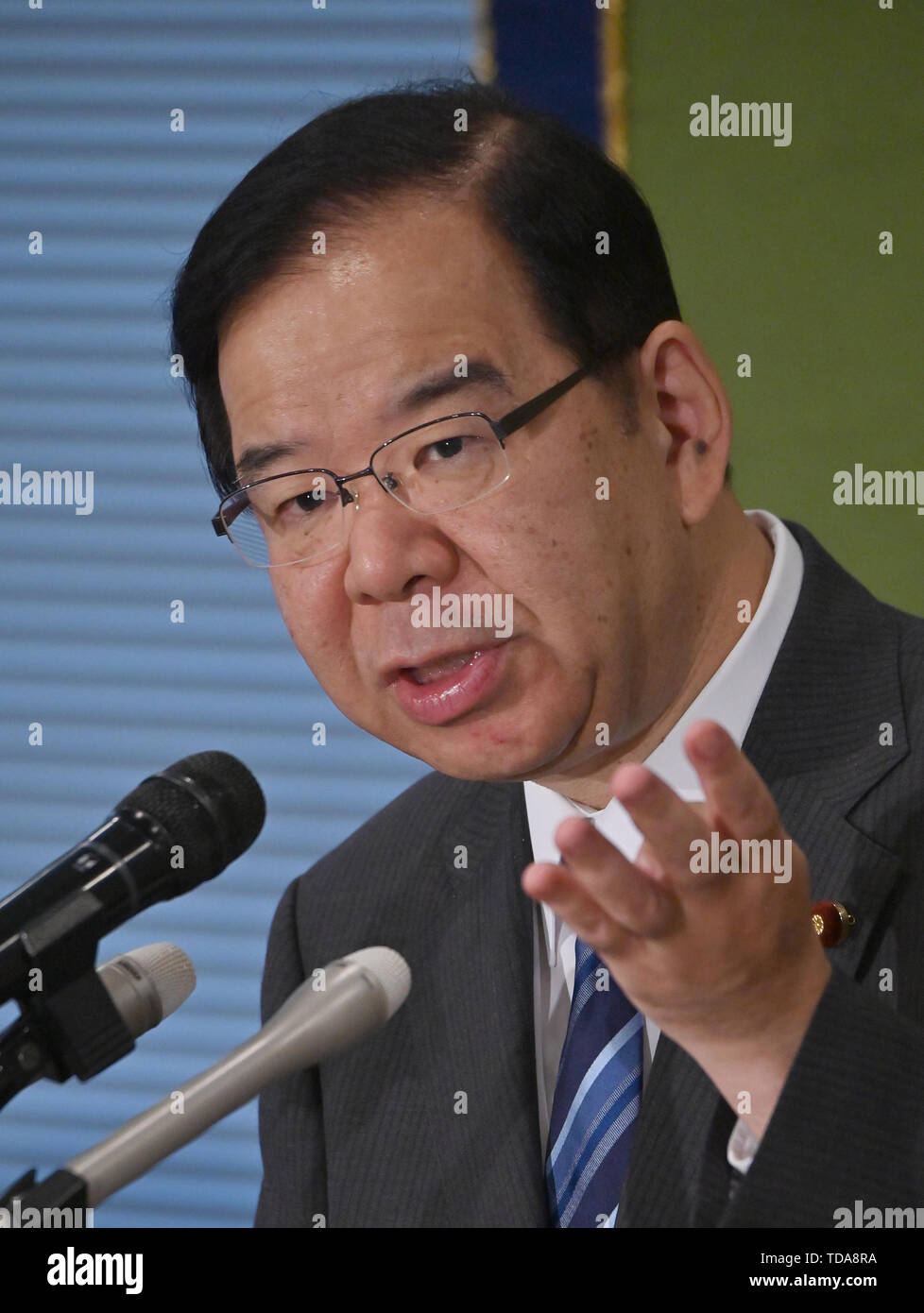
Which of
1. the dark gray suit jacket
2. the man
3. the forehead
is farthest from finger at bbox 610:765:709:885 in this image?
the forehead

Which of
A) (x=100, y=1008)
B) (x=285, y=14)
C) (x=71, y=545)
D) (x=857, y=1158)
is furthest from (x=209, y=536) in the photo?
(x=857, y=1158)

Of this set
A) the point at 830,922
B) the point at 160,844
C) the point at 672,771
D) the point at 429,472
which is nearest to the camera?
the point at 160,844

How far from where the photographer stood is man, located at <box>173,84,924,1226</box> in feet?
4.07

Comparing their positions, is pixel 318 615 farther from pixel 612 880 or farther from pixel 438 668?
pixel 612 880

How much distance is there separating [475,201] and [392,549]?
35 cm

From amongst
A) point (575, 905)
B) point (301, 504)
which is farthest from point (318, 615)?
point (575, 905)

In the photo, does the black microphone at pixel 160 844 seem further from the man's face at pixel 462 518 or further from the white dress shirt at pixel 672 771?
the white dress shirt at pixel 672 771

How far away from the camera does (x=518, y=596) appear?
1.25m

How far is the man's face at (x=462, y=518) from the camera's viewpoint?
4.08 ft

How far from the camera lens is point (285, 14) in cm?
222

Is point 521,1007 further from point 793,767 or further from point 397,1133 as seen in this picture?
point 793,767

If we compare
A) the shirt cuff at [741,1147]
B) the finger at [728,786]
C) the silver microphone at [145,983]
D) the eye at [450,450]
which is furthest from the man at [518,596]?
the silver microphone at [145,983]

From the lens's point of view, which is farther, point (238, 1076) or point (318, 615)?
point (318, 615)
